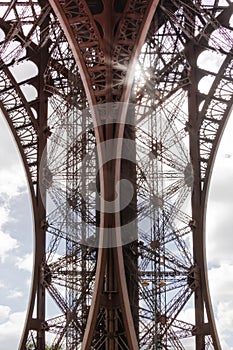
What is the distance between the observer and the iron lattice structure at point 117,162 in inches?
977

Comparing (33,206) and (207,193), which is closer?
(207,193)

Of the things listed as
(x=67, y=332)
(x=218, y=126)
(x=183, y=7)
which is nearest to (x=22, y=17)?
(x=183, y=7)

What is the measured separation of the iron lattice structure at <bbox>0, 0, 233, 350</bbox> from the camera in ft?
81.5

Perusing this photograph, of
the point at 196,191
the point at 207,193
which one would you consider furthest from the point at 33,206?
the point at 207,193

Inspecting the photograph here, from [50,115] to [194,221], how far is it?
557 centimetres

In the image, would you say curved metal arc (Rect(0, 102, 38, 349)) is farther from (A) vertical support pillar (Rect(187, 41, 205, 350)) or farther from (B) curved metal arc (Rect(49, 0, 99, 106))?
(B) curved metal arc (Rect(49, 0, 99, 106))

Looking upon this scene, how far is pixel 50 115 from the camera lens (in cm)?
2914

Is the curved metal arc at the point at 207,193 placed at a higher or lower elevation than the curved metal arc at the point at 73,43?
lower

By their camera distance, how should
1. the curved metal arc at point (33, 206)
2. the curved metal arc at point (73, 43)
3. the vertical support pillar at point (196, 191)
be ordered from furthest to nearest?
the curved metal arc at point (33, 206), the vertical support pillar at point (196, 191), the curved metal arc at point (73, 43)

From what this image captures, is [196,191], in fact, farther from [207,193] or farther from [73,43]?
[73,43]

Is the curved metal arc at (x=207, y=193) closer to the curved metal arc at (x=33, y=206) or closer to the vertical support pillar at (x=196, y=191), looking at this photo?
the vertical support pillar at (x=196, y=191)

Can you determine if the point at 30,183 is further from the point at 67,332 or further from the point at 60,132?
the point at 67,332

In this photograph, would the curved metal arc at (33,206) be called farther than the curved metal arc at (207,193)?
Yes

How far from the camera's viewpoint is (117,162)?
80.5ft
